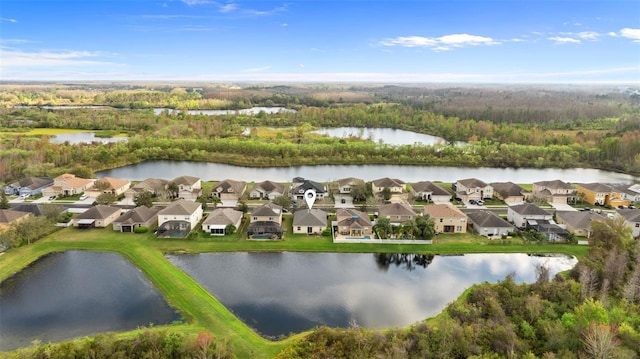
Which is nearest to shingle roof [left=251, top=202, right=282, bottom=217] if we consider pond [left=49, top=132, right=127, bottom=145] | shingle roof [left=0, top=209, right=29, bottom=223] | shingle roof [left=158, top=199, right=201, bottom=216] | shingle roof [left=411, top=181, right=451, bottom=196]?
shingle roof [left=158, top=199, right=201, bottom=216]

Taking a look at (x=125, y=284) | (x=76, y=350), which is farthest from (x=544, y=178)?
(x=76, y=350)

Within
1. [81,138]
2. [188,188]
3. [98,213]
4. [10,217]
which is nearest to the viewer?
[10,217]

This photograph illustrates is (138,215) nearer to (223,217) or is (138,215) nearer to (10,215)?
(223,217)

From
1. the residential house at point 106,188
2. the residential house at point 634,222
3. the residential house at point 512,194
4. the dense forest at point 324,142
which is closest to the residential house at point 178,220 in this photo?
the residential house at point 106,188

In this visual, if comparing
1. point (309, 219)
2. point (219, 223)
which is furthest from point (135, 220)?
point (309, 219)

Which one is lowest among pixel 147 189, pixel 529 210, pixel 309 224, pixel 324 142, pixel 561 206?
pixel 561 206

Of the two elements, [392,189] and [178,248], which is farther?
[392,189]

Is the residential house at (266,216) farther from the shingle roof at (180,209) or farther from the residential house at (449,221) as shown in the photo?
the residential house at (449,221)
